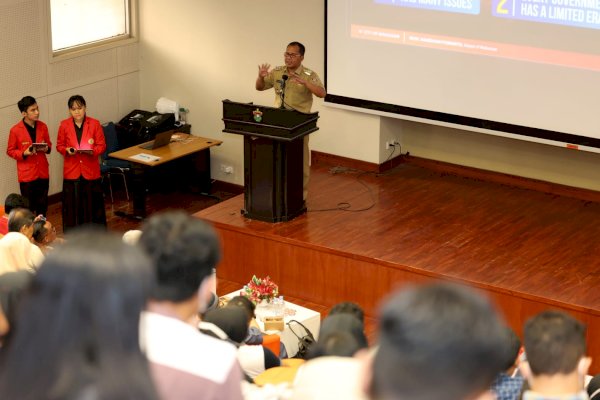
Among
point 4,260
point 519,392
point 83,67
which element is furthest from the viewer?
point 83,67

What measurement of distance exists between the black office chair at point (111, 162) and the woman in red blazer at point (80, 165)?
881 millimetres

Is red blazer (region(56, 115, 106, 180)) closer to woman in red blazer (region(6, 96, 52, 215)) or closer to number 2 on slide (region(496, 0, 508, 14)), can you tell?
woman in red blazer (region(6, 96, 52, 215))

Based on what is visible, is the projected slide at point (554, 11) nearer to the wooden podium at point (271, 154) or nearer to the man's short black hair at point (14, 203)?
the wooden podium at point (271, 154)

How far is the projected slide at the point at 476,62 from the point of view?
24.6 feet

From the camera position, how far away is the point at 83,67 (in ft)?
30.5

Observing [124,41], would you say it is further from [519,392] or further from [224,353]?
[224,353]

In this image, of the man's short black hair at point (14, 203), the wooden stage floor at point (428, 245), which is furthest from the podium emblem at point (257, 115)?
the man's short black hair at point (14, 203)

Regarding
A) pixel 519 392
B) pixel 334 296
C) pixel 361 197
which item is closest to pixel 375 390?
pixel 519 392

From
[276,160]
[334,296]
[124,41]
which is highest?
[124,41]

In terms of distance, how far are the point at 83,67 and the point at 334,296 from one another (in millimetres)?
3600

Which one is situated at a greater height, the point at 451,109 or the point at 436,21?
the point at 436,21

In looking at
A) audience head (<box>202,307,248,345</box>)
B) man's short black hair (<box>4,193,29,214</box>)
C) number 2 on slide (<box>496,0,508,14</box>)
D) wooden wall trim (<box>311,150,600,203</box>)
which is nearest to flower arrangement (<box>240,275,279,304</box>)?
man's short black hair (<box>4,193,29,214</box>)

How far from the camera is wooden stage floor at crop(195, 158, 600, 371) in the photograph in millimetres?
6523

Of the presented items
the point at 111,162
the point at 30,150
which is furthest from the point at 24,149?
the point at 111,162
